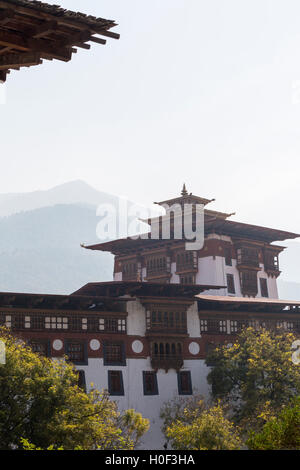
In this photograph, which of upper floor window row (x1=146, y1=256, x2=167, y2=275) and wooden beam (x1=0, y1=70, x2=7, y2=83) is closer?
wooden beam (x1=0, y1=70, x2=7, y2=83)

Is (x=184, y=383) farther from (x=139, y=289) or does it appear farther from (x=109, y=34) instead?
(x=109, y=34)

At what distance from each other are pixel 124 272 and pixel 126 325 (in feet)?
71.2

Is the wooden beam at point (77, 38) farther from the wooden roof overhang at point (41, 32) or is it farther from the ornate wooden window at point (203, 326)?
the ornate wooden window at point (203, 326)

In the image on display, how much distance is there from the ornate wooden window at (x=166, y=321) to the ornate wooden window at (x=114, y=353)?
8.43 feet

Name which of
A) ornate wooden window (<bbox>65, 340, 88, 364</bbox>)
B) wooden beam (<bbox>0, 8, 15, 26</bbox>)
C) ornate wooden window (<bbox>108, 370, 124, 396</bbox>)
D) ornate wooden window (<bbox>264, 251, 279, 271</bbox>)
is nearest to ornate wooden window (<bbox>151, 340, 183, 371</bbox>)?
ornate wooden window (<bbox>108, 370, 124, 396</bbox>)

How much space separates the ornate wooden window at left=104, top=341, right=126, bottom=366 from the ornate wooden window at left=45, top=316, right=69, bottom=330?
3.05 m

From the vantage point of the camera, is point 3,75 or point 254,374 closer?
point 3,75

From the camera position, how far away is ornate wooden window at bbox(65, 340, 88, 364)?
4559 centimetres

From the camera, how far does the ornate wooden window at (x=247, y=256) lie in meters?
67.9

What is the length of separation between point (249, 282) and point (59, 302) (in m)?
26.3

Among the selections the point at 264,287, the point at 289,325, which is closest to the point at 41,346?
the point at 289,325

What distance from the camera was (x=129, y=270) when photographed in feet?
230

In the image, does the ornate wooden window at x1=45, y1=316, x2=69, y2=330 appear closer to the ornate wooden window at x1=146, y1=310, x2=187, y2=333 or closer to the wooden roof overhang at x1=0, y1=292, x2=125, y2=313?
the wooden roof overhang at x1=0, y1=292, x2=125, y2=313
